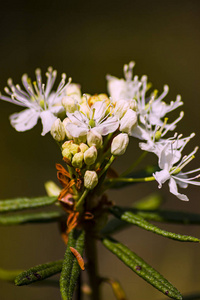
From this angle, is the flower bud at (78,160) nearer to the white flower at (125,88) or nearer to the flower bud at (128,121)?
the flower bud at (128,121)

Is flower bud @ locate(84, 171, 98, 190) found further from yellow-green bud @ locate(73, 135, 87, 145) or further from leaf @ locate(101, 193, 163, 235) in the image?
leaf @ locate(101, 193, 163, 235)

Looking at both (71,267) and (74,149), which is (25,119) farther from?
(71,267)

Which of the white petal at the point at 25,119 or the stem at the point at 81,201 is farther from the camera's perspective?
the white petal at the point at 25,119

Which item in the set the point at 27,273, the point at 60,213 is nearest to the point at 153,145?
the point at 60,213

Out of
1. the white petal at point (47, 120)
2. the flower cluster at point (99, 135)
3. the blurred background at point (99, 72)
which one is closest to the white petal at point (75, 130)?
the flower cluster at point (99, 135)

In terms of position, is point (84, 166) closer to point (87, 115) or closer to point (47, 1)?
point (87, 115)
